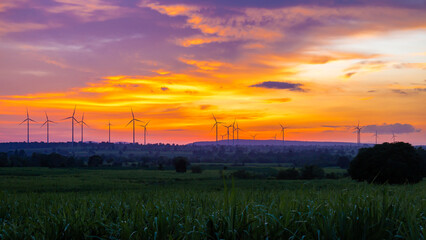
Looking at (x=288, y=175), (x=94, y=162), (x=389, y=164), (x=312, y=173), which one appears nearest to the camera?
(x=389, y=164)

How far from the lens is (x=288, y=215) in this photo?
8.71 meters

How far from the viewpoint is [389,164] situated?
80750mm

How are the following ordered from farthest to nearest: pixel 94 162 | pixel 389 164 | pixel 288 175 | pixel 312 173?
pixel 94 162, pixel 288 175, pixel 312 173, pixel 389 164

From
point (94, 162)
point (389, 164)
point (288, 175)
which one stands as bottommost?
point (288, 175)

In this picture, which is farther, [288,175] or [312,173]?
[288,175]

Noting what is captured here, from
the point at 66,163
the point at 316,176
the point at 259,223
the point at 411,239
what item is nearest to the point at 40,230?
the point at 259,223

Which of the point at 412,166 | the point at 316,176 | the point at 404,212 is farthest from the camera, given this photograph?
the point at 316,176

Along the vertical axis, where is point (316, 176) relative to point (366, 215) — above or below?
below

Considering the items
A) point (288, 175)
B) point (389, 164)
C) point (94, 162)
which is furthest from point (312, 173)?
point (94, 162)

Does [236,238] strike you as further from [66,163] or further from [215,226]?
[66,163]

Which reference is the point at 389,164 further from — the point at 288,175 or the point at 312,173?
the point at 288,175

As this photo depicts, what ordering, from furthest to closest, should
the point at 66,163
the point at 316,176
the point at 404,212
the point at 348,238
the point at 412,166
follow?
the point at 66,163 → the point at 316,176 → the point at 412,166 → the point at 404,212 → the point at 348,238

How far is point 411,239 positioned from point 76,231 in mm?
7804

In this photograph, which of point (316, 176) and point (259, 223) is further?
point (316, 176)
